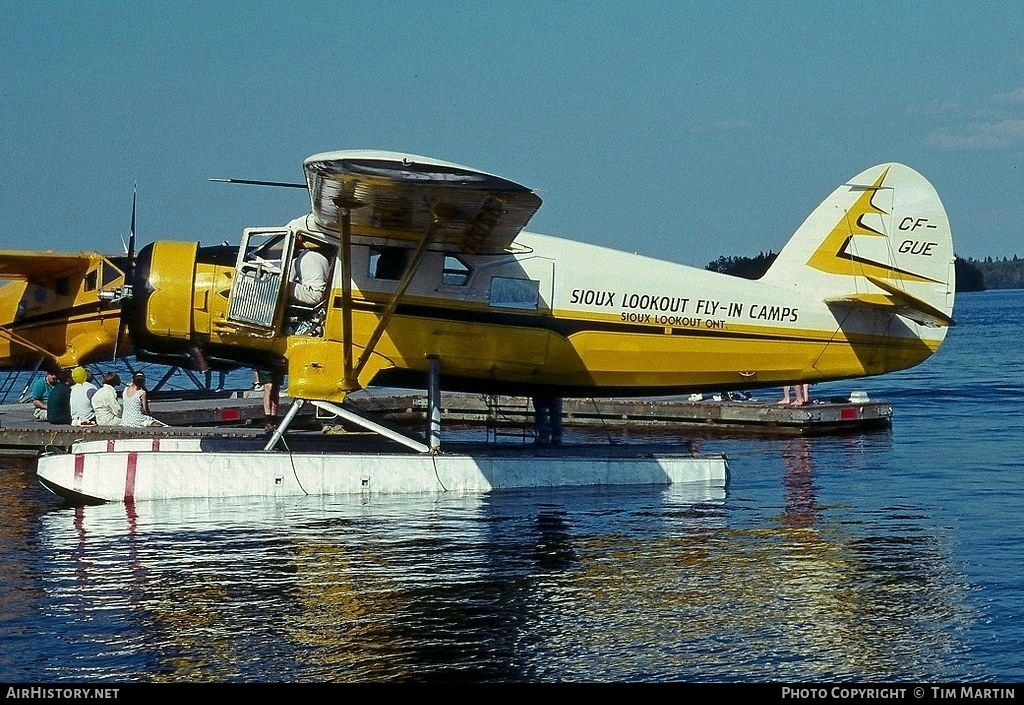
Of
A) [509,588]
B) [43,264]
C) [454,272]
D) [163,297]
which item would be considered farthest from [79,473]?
[43,264]

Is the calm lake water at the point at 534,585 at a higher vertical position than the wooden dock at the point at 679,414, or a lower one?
lower

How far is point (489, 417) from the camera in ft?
73.7

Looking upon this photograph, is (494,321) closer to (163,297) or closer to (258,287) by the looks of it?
(258,287)

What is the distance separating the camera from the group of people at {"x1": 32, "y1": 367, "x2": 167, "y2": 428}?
17.5m

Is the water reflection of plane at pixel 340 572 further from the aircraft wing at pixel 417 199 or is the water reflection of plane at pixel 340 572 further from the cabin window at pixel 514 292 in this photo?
the aircraft wing at pixel 417 199

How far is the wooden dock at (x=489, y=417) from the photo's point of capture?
17.9 meters

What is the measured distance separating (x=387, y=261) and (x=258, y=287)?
1.39m

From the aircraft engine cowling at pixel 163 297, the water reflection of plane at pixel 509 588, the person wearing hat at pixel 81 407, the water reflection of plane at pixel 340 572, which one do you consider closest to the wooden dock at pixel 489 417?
the person wearing hat at pixel 81 407

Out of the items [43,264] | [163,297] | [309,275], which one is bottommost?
[163,297]

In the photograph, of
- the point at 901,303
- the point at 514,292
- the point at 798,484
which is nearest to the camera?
the point at 514,292

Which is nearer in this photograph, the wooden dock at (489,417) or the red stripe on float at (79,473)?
the red stripe on float at (79,473)

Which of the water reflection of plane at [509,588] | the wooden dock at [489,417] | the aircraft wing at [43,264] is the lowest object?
the water reflection of plane at [509,588]

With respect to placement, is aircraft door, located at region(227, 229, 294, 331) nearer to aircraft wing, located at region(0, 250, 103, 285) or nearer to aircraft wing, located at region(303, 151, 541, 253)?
aircraft wing, located at region(303, 151, 541, 253)

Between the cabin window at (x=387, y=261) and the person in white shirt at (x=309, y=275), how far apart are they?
0.51 m
